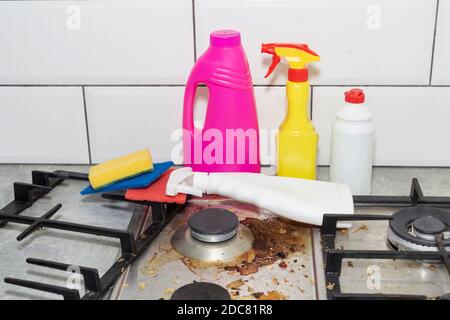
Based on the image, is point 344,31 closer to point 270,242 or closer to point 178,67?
point 178,67

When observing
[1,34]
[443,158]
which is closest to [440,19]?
[443,158]

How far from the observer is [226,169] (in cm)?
107

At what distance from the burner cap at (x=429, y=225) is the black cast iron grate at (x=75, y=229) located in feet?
1.27

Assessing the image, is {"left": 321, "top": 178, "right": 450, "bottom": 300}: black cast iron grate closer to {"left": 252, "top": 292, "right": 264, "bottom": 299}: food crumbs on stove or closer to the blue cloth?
{"left": 252, "top": 292, "right": 264, "bottom": 299}: food crumbs on stove

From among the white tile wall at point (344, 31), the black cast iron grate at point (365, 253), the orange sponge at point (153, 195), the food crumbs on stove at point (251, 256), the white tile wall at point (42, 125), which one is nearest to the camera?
the black cast iron grate at point (365, 253)

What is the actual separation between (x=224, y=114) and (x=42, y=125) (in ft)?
1.31

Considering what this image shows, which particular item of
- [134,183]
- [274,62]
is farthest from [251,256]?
[274,62]

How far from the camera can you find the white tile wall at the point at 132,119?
1160 mm

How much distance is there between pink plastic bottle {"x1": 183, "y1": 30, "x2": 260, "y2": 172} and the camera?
39.8 inches

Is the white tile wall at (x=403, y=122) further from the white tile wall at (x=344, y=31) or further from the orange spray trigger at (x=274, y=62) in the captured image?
the orange spray trigger at (x=274, y=62)

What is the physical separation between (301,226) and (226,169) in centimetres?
19

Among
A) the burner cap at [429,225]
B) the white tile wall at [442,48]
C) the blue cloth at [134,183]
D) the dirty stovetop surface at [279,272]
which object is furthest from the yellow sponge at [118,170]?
the white tile wall at [442,48]
